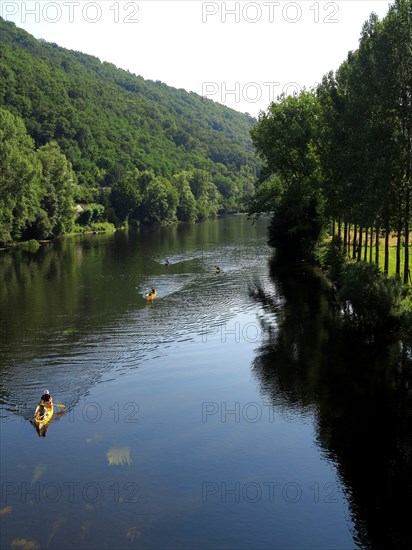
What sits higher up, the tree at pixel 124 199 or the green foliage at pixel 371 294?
the tree at pixel 124 199

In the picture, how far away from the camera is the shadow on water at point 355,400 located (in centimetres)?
2066

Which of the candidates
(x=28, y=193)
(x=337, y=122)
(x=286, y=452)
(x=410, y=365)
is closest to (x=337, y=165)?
(x=337, y=122)

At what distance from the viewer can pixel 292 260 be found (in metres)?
83.6

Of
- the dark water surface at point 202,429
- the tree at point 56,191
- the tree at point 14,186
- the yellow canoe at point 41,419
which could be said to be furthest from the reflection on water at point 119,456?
the tree at point 56,191

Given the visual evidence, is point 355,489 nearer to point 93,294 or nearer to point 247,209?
point 93,294

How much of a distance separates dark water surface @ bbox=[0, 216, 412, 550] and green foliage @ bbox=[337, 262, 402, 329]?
197cm

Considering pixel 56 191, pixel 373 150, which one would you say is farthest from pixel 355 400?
pixel 56 191

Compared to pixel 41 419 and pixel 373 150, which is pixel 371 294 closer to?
pixel 373 150

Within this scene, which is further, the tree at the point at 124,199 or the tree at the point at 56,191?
the tree at the point at 124,199

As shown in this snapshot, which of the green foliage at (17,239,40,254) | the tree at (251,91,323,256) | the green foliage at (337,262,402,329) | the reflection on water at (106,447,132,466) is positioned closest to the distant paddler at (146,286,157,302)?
the green foliage at (337,262,402,329)

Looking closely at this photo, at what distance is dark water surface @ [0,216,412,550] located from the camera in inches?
787

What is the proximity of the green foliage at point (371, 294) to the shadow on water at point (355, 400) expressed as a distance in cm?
180

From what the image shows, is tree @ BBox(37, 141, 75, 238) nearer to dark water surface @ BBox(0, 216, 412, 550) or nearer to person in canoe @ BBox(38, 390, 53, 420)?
dark water surface @ BBox(0, 216, 412, 550)

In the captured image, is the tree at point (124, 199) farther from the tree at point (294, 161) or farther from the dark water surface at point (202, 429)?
the dark water surface at point (202, 429)
